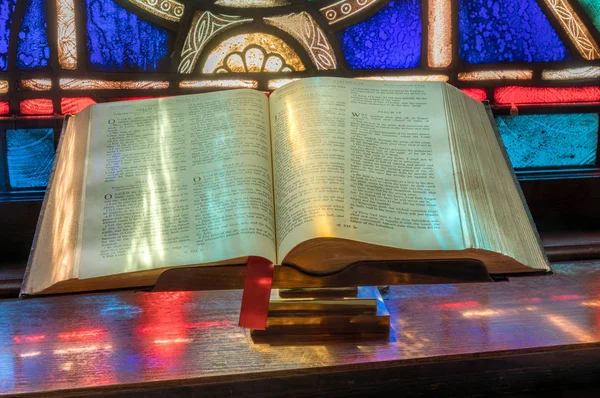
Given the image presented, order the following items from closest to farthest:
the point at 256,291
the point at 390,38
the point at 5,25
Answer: the point at 256,291 → the point at 5,25 → the point at 390,38

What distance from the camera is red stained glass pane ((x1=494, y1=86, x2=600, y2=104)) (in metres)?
1.56

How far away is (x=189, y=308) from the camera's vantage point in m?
1.17

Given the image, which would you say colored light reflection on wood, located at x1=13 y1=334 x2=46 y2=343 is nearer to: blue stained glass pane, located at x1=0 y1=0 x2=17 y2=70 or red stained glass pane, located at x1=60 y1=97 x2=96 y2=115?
red stained glass pane, located at x1=60 y1=97 x2=96 y2=115

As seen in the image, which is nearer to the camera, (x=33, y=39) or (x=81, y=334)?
(x=81, y=334)

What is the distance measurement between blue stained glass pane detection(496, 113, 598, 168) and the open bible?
62cm

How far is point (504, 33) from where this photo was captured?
1562 mm

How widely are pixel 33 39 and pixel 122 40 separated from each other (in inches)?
8.9

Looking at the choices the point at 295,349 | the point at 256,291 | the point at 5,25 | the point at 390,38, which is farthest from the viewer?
the point at 390,38

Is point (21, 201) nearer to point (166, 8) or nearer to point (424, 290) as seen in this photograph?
point (166, 8)

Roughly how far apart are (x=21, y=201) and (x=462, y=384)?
1095 mm

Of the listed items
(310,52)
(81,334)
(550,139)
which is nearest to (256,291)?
(81,334)

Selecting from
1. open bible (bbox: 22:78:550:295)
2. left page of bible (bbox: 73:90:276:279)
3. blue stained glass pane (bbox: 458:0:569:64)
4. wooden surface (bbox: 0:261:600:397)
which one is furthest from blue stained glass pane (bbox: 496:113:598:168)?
left page of bible (bbox: 73:90:276:279)

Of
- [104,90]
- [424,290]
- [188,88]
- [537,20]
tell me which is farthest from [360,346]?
[537,20]

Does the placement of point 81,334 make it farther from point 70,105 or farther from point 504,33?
point 504,33
